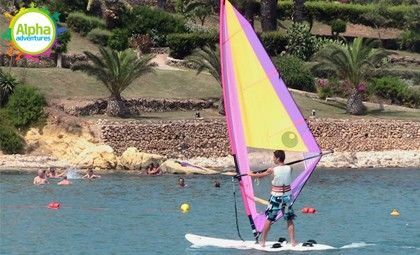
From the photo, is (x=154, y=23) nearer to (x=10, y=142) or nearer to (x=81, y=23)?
(x=81, y=23)

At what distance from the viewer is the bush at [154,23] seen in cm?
7788

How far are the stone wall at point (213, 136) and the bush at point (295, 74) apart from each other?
7.19 metres

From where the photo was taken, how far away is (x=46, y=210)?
41.6 metres

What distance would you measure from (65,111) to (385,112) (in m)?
18.6

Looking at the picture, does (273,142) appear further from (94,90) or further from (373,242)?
(94,90)

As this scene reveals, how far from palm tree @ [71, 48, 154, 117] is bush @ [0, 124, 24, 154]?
16.9ft

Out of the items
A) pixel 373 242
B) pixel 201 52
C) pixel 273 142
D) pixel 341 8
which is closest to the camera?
pixel 273 142

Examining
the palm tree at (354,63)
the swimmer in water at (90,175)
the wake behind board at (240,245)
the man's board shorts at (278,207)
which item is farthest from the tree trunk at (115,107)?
the man's board shorts at (278,207)

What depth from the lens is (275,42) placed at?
78.6m

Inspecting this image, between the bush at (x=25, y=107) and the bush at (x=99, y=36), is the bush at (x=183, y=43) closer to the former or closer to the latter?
the bush at (x=99, y=36)

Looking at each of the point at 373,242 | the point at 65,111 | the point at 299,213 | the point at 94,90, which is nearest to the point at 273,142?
the point at 373,242

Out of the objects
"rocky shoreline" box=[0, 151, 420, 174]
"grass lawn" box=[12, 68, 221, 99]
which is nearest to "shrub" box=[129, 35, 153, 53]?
"grass lawn" box=[12, 68, 221, 99]

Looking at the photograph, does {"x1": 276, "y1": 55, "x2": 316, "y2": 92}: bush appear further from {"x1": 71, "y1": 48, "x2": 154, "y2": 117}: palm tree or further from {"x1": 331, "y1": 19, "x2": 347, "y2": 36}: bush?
{"x1": 331, "y1": 19, "x2": 347, "y2": 36}: bush

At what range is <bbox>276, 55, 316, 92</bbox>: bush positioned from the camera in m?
72.1
